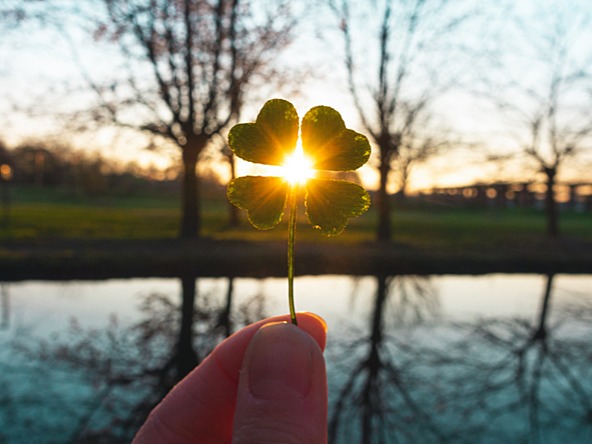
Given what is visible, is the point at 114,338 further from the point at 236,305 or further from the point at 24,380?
the point at 236,305

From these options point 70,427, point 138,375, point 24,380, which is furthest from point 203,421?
point 24,380

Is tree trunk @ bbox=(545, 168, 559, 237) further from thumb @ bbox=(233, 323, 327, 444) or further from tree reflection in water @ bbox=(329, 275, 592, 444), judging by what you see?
thumb @ bbox=(233, 323, 327, 444)

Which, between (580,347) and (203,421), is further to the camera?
(580,347)

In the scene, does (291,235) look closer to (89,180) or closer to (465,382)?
(465,382)

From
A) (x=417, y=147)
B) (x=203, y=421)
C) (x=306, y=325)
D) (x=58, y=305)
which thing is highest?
(x=417, y=147)

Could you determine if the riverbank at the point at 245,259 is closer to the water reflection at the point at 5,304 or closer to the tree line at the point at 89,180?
the water reflection at the point at 5,304

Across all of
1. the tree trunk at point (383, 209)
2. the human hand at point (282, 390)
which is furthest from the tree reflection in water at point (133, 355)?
the tree trunk at point (383, 209)

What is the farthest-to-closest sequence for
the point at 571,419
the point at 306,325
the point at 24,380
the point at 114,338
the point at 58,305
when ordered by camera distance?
the point at 58,305
the point at 114,338
the point at 24,380
the point at 571,419
the point at 306,325

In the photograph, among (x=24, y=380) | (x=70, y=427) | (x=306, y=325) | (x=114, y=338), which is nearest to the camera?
(x=306, y=325)
